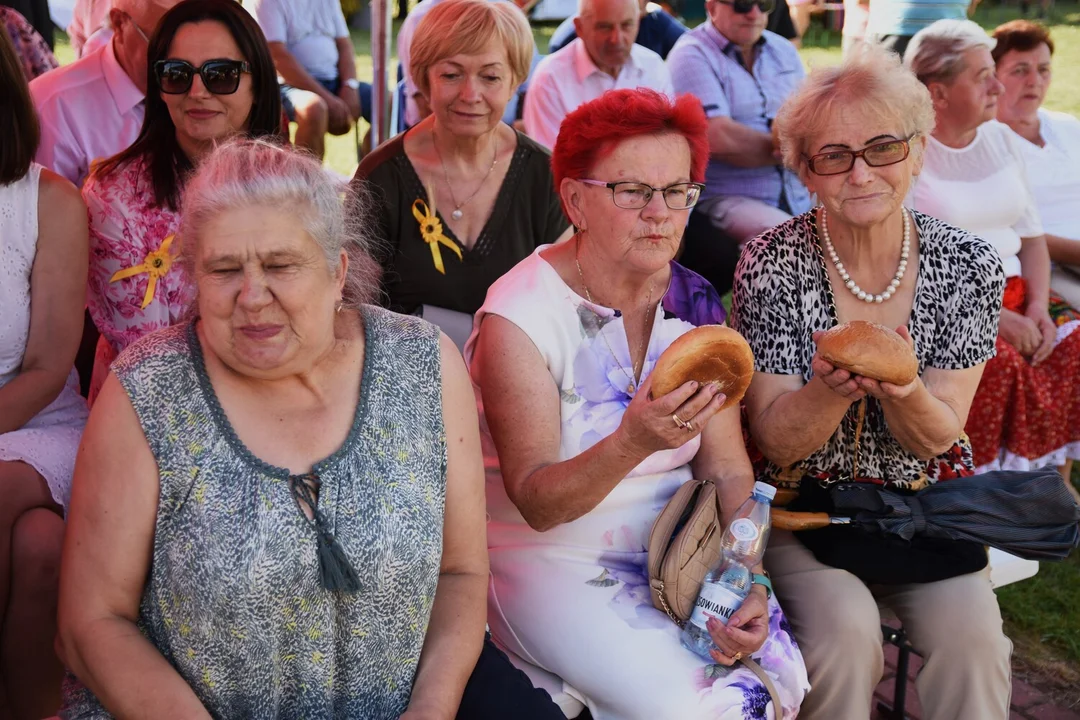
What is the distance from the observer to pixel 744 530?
2367 mm

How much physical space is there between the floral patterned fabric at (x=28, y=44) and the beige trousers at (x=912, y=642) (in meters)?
3.32

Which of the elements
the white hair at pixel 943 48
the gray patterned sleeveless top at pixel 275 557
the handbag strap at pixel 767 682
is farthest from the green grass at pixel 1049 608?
the gray patterned sleeveless top at pixel 275 557

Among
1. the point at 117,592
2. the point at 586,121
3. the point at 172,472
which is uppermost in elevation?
the point at 586,121

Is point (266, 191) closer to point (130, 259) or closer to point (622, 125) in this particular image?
point (622, 125)

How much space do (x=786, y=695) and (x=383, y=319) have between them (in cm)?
117

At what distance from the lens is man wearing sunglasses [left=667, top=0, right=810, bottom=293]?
4816mm

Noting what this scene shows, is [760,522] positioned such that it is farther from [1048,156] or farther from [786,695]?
[1048,156]

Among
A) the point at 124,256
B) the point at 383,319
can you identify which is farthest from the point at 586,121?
the point at 124,256

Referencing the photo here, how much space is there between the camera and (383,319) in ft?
7.29

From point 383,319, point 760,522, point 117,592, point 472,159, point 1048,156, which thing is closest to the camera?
point 117,592

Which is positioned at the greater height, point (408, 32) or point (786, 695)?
point (408, 32)

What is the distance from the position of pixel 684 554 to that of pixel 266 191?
3.67 feet

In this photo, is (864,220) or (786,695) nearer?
(786,695)

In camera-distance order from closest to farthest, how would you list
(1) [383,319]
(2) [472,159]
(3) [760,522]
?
(1) [383,319] → (3) [760,522] → (2) [472,159]
